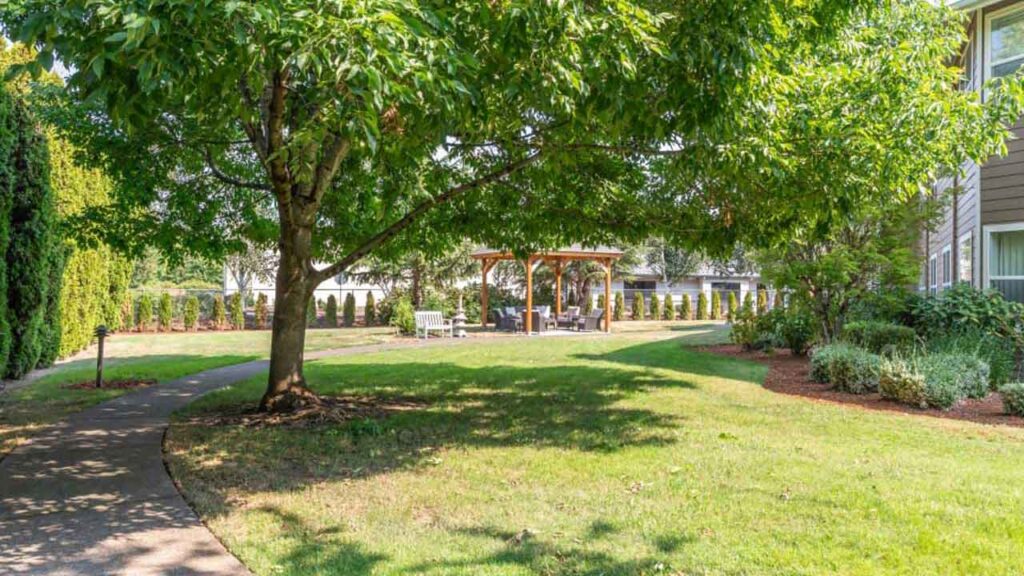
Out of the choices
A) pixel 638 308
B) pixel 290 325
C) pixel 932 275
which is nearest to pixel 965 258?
pixel 932 275

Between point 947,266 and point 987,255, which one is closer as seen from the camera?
point 987,255

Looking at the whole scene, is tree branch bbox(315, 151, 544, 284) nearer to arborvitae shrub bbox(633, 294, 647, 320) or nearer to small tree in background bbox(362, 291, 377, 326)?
small tree in background bbox(362, 291, 377, 326)

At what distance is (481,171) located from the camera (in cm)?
895

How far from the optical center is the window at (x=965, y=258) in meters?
11.5

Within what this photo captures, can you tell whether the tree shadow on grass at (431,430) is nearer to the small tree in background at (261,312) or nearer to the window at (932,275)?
the window at (932,275)

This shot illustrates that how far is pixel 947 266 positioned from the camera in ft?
46.6

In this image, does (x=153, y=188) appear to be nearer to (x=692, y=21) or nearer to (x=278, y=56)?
(x=278, y=56)

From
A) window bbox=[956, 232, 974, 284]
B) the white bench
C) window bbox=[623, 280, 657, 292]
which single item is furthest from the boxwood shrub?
window bbox=[623, 280, 657, 292]

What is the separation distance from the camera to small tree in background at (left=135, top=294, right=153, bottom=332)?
75.3 ft

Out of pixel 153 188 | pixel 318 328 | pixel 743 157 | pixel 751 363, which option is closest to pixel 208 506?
pixel 743 157

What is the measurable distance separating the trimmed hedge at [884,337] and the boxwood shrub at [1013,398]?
248cm

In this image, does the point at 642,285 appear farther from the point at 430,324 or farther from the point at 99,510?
the point at 99,510

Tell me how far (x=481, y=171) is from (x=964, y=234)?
9.63 metres

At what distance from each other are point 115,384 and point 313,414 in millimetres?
4550
